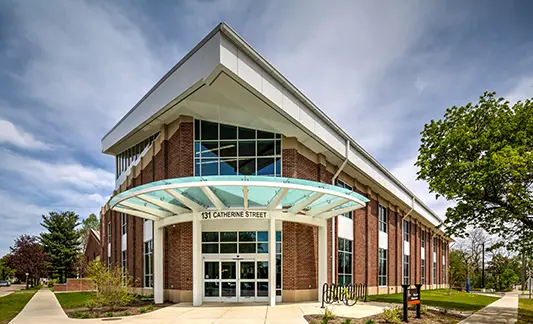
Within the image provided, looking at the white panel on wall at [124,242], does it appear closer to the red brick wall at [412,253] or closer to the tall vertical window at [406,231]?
the tall vertical window at [406,231]

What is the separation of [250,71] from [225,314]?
9.22 m

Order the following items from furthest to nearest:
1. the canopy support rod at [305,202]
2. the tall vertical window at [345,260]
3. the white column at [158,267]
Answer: the tall vertical window at [345,260]
the white column at [158,267]
the canopy support rod at [305,202]

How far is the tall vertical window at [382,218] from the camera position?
109 ft

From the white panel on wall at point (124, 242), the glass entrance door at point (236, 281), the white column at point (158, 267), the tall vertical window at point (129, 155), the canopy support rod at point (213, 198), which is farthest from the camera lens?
the white panel on wall at point (124, 242)

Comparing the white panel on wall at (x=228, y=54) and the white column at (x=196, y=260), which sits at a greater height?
the white panel on wall at (x=228, y=54)

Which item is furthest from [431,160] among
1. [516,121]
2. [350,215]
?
[350,215]

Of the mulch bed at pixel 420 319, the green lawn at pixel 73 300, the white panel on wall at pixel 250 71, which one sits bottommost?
the green lawn at pixel 73 300

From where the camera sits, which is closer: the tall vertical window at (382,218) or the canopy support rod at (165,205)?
the canopy support rod at (165,205)

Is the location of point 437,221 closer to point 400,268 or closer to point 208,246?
point 400,268

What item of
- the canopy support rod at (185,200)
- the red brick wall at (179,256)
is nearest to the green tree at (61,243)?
the red brick wall at (179,256)

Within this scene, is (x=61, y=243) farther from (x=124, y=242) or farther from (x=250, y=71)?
(x=250, y=71)

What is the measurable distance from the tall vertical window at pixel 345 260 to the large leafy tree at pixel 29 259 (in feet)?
137

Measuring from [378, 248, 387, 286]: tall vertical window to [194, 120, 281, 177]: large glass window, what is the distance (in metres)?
16.1

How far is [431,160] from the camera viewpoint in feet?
68.5
